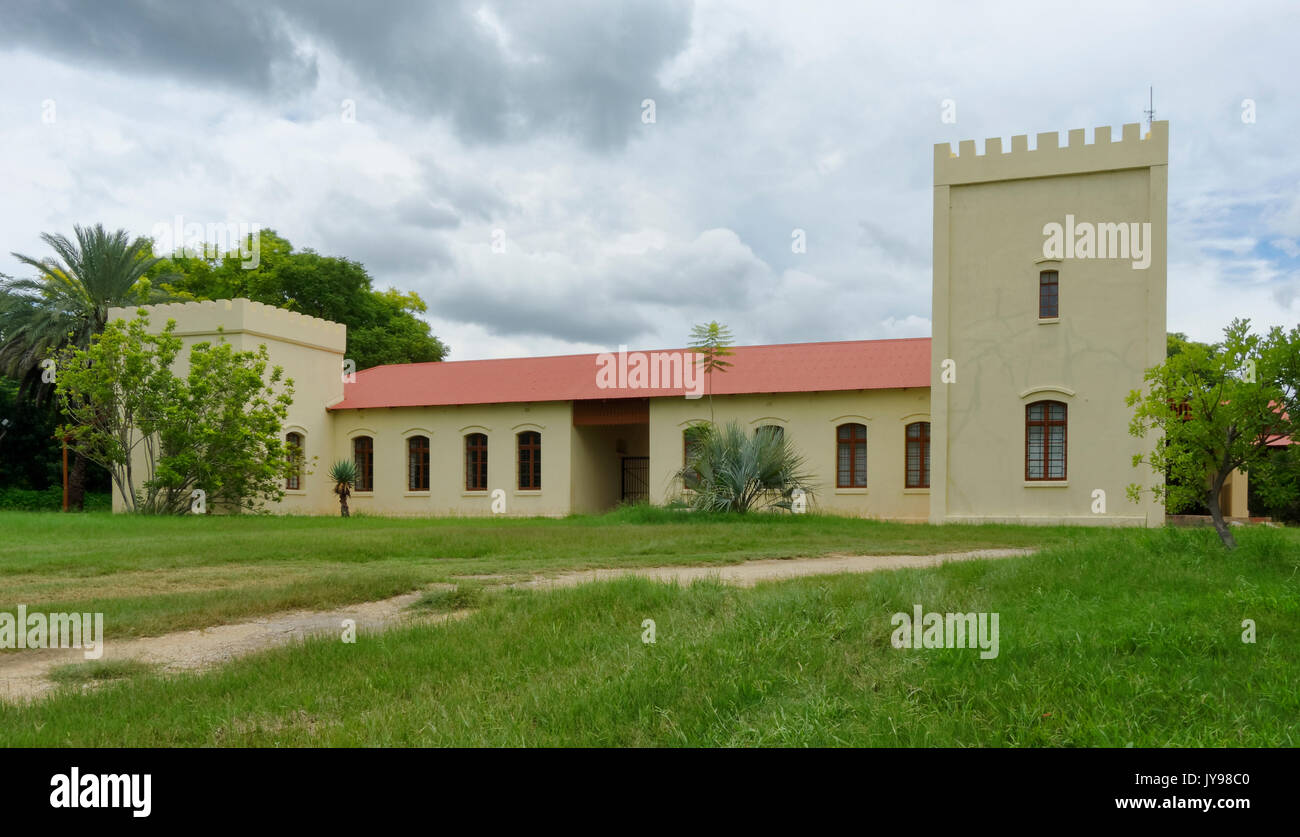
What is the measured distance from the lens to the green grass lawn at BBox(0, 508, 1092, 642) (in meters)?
8.72

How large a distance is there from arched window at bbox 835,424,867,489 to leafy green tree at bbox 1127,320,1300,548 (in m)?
13.8

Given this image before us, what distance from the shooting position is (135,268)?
3042 centimetres

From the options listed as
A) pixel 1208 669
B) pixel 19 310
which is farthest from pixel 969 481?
pixel 19 310

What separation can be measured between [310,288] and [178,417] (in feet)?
61.2

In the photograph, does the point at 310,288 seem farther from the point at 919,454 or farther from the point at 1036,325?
the point at 1036,325

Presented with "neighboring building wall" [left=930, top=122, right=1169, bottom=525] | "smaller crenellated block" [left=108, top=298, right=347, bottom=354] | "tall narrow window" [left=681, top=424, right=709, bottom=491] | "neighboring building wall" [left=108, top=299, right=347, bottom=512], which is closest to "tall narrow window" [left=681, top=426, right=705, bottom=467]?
Answer: "tall narrow window" [left=681, top=424, right=709, bottom=491]

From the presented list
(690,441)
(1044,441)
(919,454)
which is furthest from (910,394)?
(690,441)

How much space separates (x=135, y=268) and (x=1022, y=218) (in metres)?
26.0

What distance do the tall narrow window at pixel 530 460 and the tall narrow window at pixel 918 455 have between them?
1002 centimetres

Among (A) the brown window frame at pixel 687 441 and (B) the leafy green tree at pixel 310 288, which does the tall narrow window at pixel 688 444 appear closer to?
(A) the brown window frame at pixel 687 441

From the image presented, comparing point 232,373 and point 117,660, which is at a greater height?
point 232,373

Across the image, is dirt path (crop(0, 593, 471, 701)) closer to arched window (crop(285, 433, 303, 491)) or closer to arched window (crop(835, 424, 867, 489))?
arched window (crop(835, 424, 867, 489))

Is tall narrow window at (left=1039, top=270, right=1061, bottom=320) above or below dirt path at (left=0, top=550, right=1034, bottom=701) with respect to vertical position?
above
